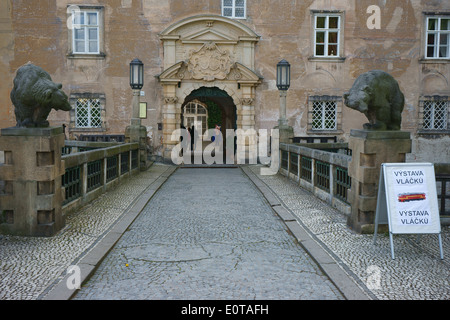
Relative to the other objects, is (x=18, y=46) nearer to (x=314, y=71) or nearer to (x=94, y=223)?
(x=314, y=71)

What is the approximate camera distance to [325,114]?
1858 cm

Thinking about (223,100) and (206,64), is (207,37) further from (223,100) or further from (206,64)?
(223,100)

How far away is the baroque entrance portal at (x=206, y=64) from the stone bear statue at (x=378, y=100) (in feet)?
37.3

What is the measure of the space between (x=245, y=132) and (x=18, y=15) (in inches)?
368

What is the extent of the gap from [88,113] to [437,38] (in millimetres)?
13720

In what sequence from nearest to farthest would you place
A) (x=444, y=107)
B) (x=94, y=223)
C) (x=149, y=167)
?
1. (x=94, y=223)
2. (x=149, y=167)
3. (x=444, y=107)

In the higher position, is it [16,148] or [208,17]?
[208,17]

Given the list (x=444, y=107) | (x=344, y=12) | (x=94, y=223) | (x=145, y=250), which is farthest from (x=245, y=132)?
(x=145, y=250)

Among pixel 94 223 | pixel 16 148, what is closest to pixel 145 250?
pixel 94 223

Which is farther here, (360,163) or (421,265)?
(360,163)

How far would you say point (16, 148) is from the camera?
622 centimetres

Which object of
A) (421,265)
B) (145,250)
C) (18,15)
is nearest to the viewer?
(421,265)

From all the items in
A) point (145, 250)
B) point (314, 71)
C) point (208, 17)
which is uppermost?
point (208, 17)

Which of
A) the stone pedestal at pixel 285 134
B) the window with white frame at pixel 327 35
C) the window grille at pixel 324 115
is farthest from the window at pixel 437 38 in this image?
the stone pedestal at pixel 285 134
